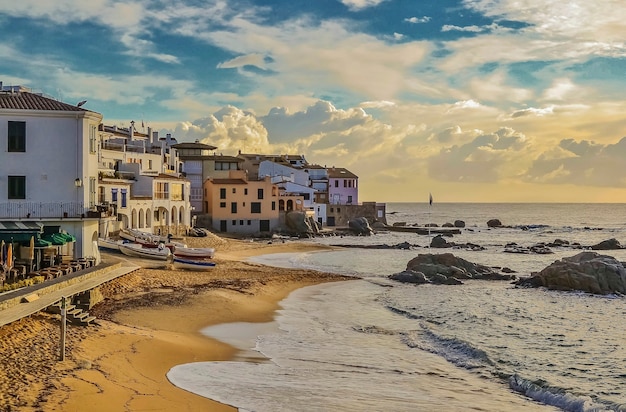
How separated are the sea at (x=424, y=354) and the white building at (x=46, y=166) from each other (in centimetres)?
1116

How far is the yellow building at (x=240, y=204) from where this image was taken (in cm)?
8538

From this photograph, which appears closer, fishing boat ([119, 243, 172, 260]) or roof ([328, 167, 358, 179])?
fishing boat ([119, 243, 172, 260])

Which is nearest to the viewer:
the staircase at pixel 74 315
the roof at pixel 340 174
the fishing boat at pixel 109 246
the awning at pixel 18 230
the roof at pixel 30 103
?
the staircase at pixel 74 315

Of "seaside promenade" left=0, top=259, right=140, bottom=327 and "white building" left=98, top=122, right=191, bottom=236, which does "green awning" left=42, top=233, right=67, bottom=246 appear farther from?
"white building" left=98, top=122, right=191, bottom=236

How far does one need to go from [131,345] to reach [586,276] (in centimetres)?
3224

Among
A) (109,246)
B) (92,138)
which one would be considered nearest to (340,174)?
(109,246)

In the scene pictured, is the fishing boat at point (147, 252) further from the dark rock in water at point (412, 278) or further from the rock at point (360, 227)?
the rock at point (360, 227)

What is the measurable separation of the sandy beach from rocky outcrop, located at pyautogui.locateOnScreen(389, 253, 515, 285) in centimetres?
1277

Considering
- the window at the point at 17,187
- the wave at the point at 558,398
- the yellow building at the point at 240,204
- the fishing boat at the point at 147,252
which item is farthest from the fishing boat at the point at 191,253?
the yellow building at the point at 240,204

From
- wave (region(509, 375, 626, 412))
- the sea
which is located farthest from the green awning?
wave (region(509, 375, 626, 412))

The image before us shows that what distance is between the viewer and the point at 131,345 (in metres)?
20.3

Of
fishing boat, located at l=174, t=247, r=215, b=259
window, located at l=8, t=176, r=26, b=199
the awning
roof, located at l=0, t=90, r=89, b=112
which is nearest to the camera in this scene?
the awning

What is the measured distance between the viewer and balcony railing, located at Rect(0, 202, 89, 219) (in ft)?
103

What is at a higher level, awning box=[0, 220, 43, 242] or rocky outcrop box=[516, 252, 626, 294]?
awning box=[0, 220, 43, 242]
